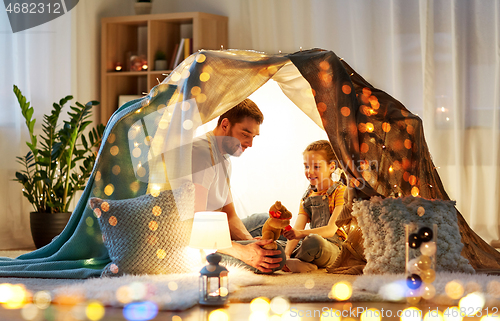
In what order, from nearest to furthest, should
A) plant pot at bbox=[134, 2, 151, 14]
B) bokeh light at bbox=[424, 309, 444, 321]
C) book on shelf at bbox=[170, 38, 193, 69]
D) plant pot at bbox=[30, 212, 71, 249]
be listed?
bokeh light at bbox=[424, 309, 444, 321] → plant pot at bbox=[30, 212, 71, 249] → book on shelf at bbox=[170, 38, 193, 69] → plant pot at bbox=[134, 2, 151, 14]

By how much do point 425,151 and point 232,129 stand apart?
3.06ft

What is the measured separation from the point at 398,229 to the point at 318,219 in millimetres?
583

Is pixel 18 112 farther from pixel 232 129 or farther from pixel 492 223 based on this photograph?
pixel 492 223

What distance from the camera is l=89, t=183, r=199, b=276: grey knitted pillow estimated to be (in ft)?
7.69

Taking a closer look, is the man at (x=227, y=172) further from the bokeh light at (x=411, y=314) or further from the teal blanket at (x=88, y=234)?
the bokeh light at (x=411, y=314)

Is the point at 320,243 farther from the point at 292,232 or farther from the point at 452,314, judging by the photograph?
the point at 452,314

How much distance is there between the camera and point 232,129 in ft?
9.36

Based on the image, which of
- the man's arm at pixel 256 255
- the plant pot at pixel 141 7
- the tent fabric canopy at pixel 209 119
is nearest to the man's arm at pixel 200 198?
the tent fabric canopy at pixel 209 119

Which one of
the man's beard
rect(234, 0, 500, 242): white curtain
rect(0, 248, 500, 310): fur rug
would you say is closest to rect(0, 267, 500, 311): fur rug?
rect(0, 248, 500, 310): fur rug

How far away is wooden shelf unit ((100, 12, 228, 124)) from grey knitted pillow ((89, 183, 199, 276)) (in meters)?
2.06

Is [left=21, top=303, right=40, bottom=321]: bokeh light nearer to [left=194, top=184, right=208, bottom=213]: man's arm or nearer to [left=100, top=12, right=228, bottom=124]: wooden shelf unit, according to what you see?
[left=194, top=184, right=208, bottom=213]: man's arm

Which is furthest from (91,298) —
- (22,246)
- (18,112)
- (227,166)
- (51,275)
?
(18,112)

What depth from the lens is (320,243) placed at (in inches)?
105

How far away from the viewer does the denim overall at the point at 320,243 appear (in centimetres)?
266
